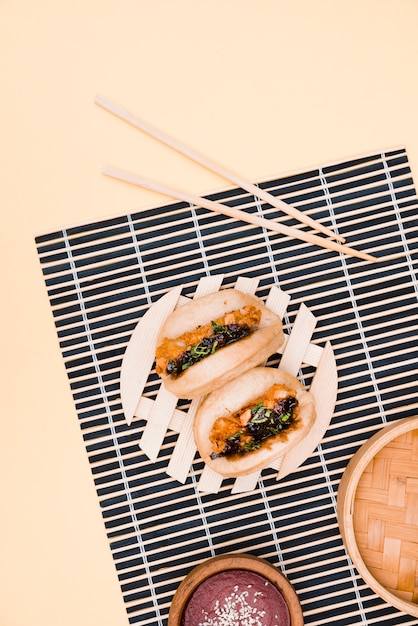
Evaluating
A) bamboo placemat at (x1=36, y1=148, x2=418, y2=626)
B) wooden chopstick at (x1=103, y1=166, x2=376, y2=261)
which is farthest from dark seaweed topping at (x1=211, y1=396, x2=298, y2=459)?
wooden chopstick at (x1=103, y1=166, x2=376, y2=261)

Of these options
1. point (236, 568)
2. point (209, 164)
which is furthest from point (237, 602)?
point (209, 164)

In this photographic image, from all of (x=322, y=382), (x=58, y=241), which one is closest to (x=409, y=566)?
(x=322, y=382)

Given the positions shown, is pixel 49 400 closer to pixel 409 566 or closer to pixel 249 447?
pixel 249 447

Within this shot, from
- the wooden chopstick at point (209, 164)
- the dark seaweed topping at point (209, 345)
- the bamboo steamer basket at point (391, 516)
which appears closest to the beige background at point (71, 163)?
the wooden chopstick at point (209, 164)

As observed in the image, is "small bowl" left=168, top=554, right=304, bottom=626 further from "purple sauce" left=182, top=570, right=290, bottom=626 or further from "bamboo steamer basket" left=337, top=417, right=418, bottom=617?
"bamboo steamer basket" left=337, top=417, right=418, bottom=617

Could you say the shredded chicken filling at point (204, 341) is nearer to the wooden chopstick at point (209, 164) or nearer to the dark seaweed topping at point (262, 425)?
the dark seaweed topping at point (262, 425)

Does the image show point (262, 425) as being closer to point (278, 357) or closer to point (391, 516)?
point (278, 357)
